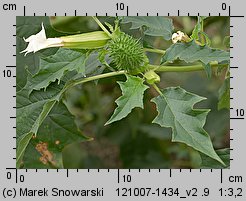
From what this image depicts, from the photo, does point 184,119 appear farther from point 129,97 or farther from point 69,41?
point 69,41

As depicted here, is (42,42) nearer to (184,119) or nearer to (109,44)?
(109,44)

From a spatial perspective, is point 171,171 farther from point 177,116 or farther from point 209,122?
point 209,122

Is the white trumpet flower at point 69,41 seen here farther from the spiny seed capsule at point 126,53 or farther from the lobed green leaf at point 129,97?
the lobed green leaf at point 129,97

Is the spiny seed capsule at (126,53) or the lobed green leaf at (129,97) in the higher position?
the spiny seed capsule at (126,53)

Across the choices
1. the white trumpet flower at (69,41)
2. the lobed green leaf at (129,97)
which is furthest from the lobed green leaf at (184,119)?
the white trumpet flower at (69,41)

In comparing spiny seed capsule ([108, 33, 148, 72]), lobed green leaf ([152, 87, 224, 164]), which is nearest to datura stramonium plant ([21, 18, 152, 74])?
spiny seed capsule ([108, 33, 148, 72])

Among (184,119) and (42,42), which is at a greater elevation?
(42,42)

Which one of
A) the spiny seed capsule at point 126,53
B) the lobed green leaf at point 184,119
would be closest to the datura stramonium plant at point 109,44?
the spiny seed capsule at point 126,53

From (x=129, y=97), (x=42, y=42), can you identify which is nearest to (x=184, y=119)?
(x=129, y=97)

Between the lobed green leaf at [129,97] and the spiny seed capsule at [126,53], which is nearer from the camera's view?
the lobed green leaf at [129,97]

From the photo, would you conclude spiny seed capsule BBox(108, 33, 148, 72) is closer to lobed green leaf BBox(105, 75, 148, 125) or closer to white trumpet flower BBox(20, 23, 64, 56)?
lobed green leaf BBox(105, 75, 148, 125)
